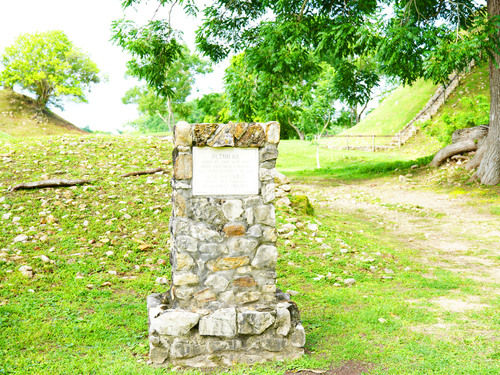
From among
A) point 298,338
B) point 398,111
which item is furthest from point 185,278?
point 398,111

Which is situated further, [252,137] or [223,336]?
[252,137]

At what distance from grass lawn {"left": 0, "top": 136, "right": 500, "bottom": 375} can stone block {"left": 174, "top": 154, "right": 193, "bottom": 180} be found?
5.57ft

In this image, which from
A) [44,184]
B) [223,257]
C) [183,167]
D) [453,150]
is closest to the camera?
[183,167]

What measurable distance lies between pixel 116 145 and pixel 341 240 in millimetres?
7591

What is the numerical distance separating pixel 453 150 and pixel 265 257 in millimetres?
12745

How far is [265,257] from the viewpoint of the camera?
14.0 feet

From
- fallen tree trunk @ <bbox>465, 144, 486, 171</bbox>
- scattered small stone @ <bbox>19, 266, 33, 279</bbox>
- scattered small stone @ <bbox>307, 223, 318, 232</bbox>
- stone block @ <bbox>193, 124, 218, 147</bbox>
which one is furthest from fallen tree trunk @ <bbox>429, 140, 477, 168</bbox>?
scattered small stone @ <bbox>19, 266, 33, 279</bbox>

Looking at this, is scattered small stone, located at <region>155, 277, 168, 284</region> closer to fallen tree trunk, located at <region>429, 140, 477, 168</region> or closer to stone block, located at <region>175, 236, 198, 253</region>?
stone block, located at <region>175, 236, 198, 253</region>

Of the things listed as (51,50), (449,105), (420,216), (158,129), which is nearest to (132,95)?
(51,50)

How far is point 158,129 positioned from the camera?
176 ft

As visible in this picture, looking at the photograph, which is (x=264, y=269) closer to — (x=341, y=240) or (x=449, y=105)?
(x=341, y=240)

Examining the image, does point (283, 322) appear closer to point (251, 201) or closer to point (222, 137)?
point (251, 201)

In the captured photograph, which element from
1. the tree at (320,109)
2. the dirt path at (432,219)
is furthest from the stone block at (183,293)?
the tree at (320,109)

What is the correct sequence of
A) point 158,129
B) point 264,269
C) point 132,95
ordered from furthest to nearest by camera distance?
point 158,129, point 132,95, point 264,269
